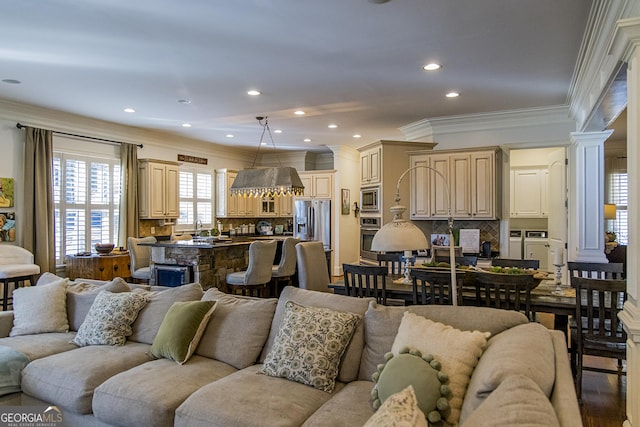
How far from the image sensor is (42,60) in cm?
398

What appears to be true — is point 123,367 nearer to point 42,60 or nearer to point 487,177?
point 42,60

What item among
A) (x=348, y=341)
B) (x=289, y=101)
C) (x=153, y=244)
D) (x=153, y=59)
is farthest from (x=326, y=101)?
(x=348, y=341)

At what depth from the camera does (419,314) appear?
230 cm

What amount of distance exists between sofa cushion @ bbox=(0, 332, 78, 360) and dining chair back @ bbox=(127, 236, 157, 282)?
2.59 m

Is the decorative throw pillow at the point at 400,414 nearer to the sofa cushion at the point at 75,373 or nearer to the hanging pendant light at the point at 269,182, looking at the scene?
the sofa cushion at the point at 75,373

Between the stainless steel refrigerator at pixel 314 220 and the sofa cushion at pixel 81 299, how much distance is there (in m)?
5.64

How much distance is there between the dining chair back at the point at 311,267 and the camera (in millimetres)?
4508

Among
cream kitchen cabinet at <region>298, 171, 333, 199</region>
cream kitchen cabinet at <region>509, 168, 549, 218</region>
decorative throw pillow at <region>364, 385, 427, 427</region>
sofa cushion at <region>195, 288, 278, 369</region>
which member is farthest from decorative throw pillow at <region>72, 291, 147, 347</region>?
cream kitchen cabinet at <region>509, 168, 549, 218</region>

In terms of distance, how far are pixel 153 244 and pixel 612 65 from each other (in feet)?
16.9

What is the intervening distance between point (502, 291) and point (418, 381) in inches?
74.0

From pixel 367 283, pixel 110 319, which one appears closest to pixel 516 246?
pixel 367 283

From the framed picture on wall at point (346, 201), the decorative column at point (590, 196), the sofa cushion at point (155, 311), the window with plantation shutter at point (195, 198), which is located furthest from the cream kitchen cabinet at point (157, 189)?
the decorative column at point (590, 196)

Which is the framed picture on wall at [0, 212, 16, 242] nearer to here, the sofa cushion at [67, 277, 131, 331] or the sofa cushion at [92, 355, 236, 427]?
the sofa cushion at [67, 277, 131, 331]

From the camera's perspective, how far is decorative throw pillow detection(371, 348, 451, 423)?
1.80 meters
